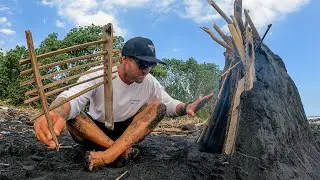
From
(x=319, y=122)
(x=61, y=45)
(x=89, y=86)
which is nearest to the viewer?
(x=89, y=86)

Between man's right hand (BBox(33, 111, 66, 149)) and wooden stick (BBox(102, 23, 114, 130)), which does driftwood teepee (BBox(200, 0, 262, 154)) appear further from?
man's right hand (BBox(33, 111, 66, 149))

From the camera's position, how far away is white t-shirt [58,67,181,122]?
413 cm

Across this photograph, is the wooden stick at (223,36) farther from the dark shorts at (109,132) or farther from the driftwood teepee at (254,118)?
the dark shorts at (109,132)

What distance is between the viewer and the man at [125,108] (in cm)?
404

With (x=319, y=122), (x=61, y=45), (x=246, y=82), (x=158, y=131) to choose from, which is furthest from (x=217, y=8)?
(x=61, y=45)

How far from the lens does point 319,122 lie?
28.9 ft

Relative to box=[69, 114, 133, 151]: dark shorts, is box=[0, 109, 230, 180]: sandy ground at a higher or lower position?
lower

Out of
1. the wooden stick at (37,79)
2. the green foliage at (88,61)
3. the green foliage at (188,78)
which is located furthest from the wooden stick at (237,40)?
the green foliage at (188,78)

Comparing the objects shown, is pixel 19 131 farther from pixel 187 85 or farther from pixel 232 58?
pixel 187 85

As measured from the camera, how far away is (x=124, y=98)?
14.3 feet

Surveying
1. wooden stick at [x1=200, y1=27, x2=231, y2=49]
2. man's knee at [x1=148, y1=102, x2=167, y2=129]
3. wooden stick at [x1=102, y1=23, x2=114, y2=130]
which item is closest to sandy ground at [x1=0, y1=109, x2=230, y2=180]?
man's knee at [x1=148, y1=102, x2=167, y2=129]

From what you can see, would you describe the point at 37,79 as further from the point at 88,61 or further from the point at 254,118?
the point at 88,61

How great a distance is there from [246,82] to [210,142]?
0.95m

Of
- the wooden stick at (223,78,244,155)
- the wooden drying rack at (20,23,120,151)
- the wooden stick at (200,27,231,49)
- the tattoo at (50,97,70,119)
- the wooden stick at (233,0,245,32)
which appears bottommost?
the wooden stick at (223,78,244,155)
